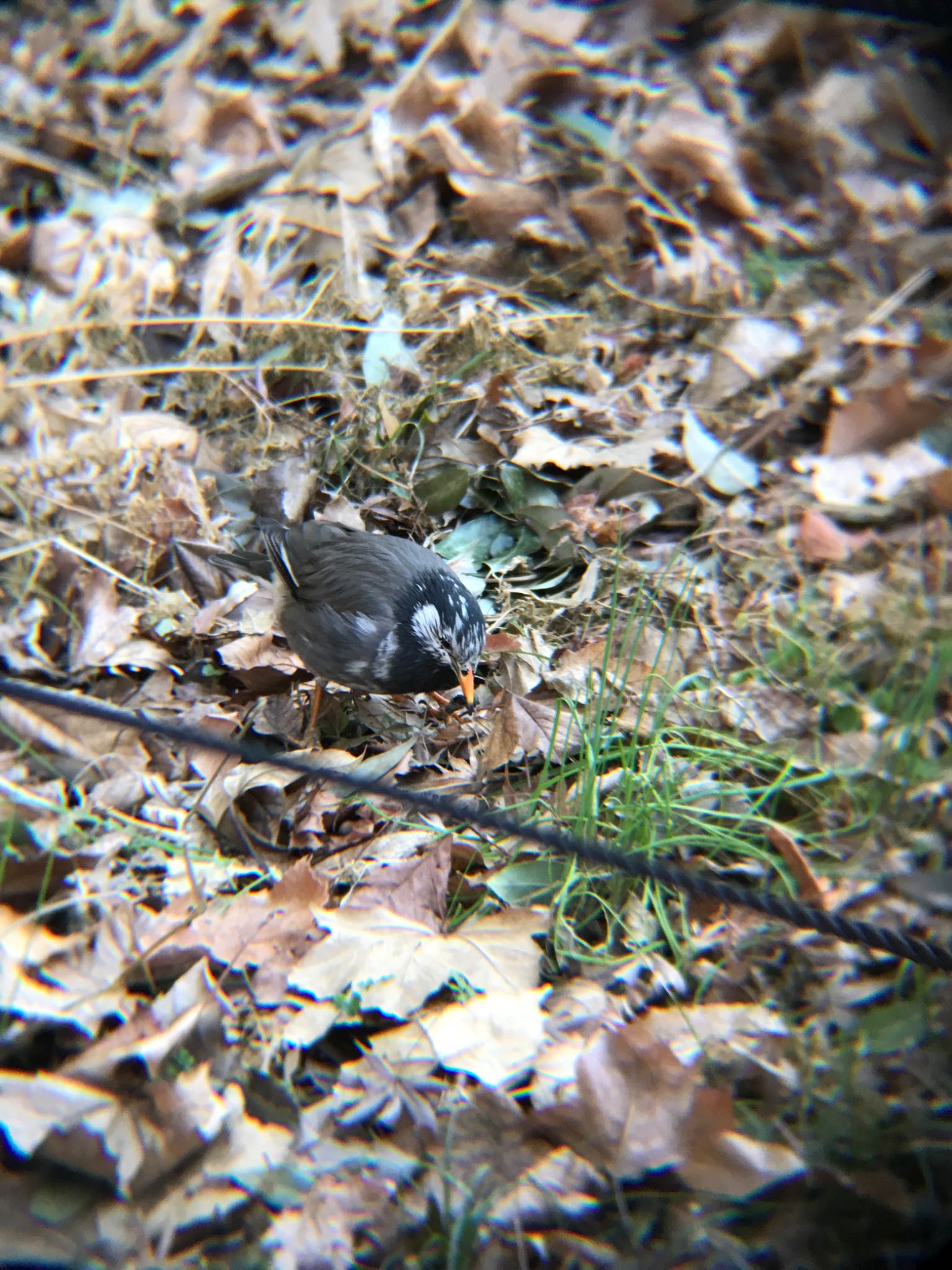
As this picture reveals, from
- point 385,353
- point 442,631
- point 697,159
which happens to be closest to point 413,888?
point 442,631

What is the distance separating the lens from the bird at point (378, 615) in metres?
3.20

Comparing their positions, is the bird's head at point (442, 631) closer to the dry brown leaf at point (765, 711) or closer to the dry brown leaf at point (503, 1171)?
the dry brown leaf at point (765, 711)

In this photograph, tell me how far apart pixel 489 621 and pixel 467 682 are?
19.3 inches

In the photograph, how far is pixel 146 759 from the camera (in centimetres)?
310

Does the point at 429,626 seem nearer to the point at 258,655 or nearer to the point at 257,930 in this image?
the point at 258,655

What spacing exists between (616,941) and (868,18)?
632cm

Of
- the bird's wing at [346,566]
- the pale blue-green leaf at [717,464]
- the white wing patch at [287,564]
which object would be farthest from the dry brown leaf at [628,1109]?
the pale blue-green leaf at [717,464]

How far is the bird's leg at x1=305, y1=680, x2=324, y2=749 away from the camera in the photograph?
11.0 ft

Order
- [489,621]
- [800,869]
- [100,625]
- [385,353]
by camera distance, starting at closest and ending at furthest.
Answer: [800,869]
[100,625]
[489,621]
[385,353]

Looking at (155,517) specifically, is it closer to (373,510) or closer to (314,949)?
Result: (373,510)

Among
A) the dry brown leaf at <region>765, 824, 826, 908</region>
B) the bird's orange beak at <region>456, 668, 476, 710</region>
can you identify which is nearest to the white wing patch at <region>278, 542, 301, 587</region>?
the bird's orange beak at <region>456, 668, 476, 710</region>

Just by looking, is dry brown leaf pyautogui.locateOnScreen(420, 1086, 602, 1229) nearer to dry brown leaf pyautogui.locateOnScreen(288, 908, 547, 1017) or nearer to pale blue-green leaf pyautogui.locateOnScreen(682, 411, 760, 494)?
dry brown leaf pyautogui.locateOnScreen(288, 908, 547, 1017)

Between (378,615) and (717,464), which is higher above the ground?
(717,464)

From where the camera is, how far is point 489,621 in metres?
3.65
